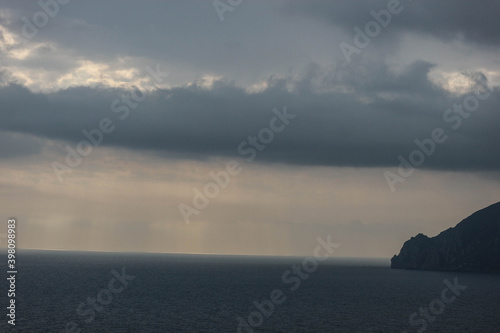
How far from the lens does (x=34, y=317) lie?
9612 cm

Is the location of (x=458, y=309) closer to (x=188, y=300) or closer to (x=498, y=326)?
(x=498, y=326)

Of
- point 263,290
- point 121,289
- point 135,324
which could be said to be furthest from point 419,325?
point 121,289

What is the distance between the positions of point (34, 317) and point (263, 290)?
90.0 meters
